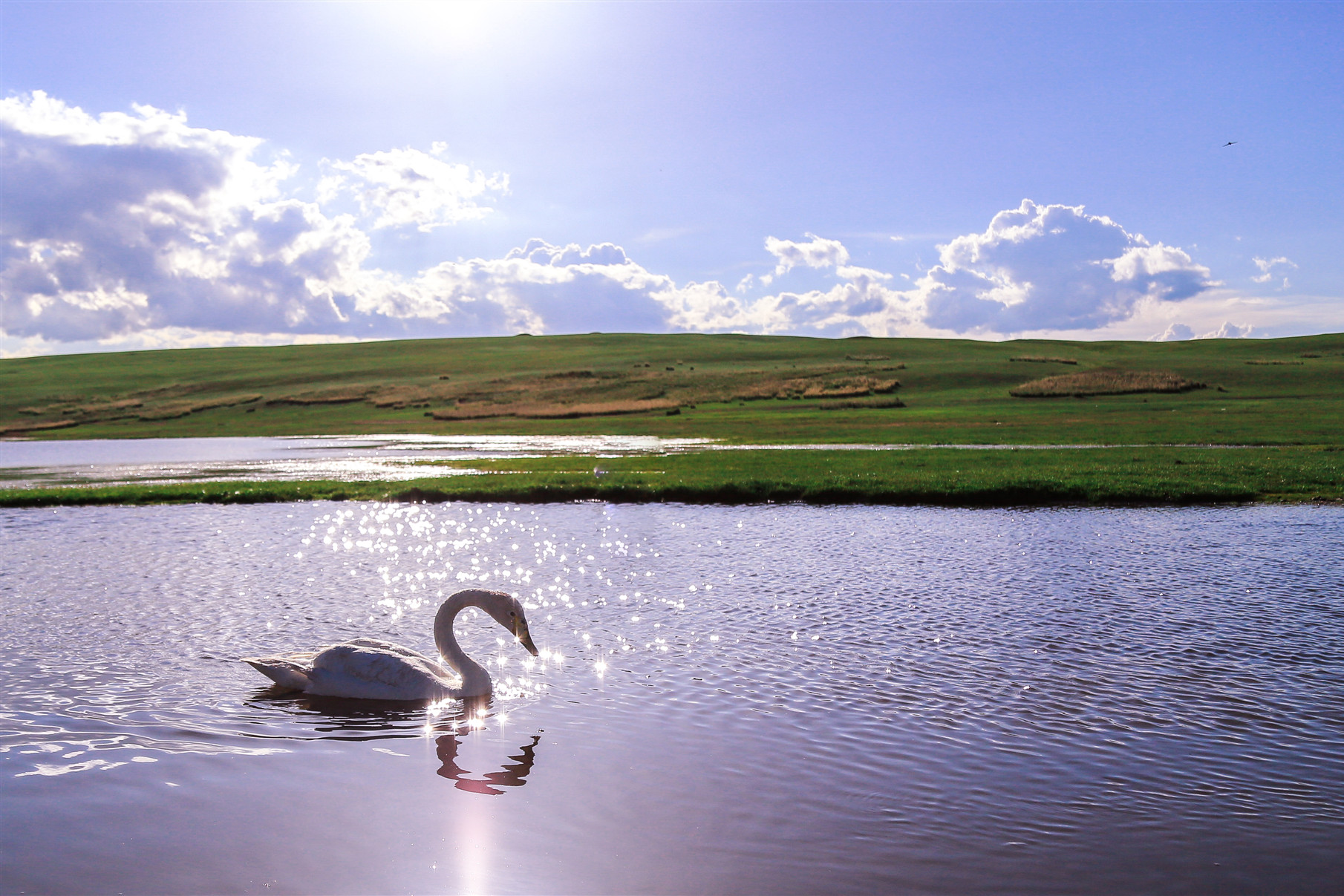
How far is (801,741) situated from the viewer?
9.12 meters

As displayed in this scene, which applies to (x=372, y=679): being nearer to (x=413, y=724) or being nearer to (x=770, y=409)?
(x=413, y=724)

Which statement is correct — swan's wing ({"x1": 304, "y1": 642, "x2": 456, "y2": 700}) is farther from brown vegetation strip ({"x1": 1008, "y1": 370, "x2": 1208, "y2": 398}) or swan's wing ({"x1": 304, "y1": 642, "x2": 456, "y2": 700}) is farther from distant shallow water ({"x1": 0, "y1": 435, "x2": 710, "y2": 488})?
brown vegetation strip ({"x1": 1008, "y1": 370, "x2": 1208, "y2": 398})

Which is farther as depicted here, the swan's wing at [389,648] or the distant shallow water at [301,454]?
the distant shallow water at [301,454]

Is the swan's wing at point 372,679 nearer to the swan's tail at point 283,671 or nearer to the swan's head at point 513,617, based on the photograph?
the swan's tail at point 283,671

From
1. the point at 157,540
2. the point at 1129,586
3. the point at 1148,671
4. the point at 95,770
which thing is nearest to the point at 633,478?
the point at 157,540

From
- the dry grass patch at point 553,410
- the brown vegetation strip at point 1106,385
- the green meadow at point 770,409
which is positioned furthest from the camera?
the dry grass patch at point 553,410

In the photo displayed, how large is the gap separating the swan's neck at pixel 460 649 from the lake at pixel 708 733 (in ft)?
1.14

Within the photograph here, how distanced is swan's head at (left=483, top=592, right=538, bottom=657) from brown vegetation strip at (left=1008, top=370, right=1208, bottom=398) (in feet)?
238

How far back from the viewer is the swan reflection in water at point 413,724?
8562mm

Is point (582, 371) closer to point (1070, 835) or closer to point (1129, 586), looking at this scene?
point (1129, 586)

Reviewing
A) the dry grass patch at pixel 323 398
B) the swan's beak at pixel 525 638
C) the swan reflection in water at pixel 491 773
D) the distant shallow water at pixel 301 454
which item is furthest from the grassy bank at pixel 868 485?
the dry grass patch at pixel 323 398

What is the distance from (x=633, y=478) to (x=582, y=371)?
74052mm

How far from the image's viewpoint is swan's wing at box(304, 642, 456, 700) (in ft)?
34.9

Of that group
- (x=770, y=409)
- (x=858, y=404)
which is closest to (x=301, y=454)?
(x=770, y=409)
